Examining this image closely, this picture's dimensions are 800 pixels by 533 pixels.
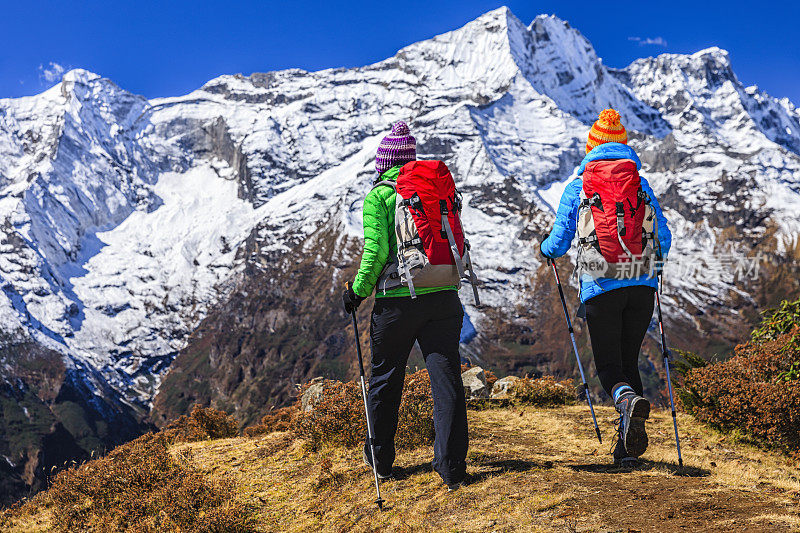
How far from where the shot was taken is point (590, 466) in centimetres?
785

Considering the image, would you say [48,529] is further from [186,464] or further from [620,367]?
[620,367]

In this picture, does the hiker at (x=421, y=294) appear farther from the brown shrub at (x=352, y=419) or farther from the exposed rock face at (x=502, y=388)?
the exposed rock face at (x=502, y=388)

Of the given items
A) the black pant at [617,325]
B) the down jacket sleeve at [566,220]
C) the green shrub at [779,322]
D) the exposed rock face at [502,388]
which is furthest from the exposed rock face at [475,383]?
the down jacket sleeve at [566,220]

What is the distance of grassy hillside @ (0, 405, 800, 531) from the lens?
19.2ft

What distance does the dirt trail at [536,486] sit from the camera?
19.0ft

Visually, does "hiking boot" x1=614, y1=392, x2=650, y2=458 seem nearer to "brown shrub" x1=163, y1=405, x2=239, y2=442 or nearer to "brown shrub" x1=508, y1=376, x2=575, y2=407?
"brown shrub" x1=508, y1=376, x2=575, y2=407

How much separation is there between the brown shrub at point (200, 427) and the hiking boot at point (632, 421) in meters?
9.48

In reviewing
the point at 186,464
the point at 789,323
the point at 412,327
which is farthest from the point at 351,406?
the point at 789,323

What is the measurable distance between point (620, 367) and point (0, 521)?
9588mm

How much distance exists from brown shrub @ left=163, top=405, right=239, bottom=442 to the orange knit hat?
9997 millimetres

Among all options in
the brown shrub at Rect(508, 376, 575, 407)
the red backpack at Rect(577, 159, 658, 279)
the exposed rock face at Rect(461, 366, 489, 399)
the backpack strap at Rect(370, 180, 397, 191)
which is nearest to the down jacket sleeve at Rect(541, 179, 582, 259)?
the red backpack at Rect(577, 159, 658, 279)

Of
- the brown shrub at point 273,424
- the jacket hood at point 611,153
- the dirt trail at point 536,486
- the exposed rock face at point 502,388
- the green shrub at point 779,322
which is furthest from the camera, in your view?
the exposed rock face at point 502,388

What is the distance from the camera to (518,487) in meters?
6.91

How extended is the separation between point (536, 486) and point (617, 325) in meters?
2.02
